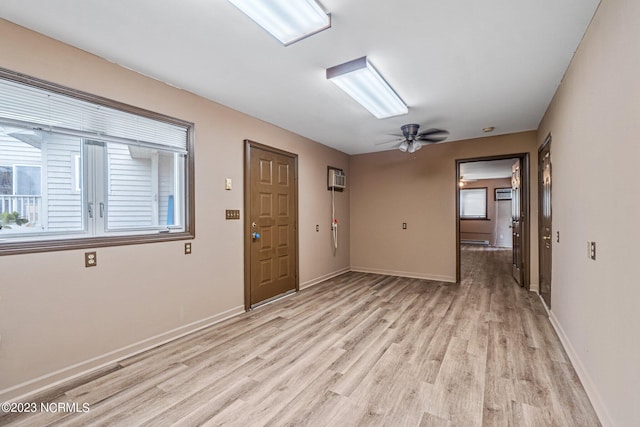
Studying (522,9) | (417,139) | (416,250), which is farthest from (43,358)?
(416,250)

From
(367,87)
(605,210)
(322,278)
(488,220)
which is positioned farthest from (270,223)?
(488,220)

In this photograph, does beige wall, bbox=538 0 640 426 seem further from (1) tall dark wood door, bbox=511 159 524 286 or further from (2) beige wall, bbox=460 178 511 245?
(2) beige wall, bbox=460 178 511 245

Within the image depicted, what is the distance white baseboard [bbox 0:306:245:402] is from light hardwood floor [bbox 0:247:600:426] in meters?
0.09

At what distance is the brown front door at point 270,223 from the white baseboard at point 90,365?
2.76ft

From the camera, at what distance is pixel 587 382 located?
1.91 metres

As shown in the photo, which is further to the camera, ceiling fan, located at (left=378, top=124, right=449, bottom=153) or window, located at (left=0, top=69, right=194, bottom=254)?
ceiling fan, located at (left=378, top=124, right=449, bottom=153)

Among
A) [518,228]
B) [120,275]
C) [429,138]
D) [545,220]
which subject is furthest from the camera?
[518,228]

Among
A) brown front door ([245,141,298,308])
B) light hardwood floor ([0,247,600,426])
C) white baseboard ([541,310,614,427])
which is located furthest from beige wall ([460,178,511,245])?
brown front door ([245,141,298,308])

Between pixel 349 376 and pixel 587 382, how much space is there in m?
1.63

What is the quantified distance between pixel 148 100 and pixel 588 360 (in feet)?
13.4

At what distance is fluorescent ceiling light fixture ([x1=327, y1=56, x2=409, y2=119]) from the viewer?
2357 millimetres

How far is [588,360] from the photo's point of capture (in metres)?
1.94

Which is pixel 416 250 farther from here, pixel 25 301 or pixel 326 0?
pixel 25 301

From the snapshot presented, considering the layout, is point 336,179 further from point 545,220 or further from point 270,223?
point 545,220
